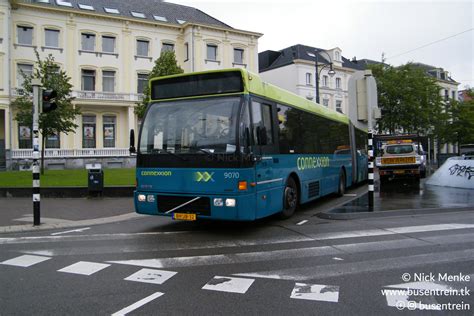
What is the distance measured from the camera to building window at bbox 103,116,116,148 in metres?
38.7

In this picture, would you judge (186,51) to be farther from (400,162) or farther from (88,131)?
(400,162)

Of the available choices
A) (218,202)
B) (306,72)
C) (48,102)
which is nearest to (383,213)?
(218,202)

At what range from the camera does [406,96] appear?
113 ft

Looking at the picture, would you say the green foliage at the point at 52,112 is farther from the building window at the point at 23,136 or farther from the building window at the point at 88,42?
the building window at the point at 88,42

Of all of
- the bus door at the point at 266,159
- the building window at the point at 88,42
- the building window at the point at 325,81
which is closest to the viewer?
the bus door at the point at 266,159

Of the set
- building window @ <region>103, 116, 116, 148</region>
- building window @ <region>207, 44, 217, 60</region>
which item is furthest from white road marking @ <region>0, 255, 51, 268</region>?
building window @ <region>207, 44, 217, 60</region>

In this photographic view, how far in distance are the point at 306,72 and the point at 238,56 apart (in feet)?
41.9

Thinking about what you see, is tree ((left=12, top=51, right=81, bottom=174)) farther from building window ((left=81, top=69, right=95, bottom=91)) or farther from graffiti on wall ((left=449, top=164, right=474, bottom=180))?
graffiti on wall ((left=449, top=164, right=474, bottom=180))

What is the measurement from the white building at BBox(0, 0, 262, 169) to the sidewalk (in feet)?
71.4

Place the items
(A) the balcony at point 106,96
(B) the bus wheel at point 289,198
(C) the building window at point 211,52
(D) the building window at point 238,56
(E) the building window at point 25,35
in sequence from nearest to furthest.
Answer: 1. (B) the bus wheel at point 289,198
2. (E) the building window at point 25,35
3. (A) the balcony at point 106,96
4. (C) the building window at point 211,52
5. (D) the building window at point 238,56

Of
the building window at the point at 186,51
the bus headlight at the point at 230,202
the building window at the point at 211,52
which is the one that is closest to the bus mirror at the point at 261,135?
the bus headlight at the point at 230,202

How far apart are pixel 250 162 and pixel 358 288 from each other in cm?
341

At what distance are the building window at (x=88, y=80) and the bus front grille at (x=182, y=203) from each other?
107ft

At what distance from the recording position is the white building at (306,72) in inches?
2063
